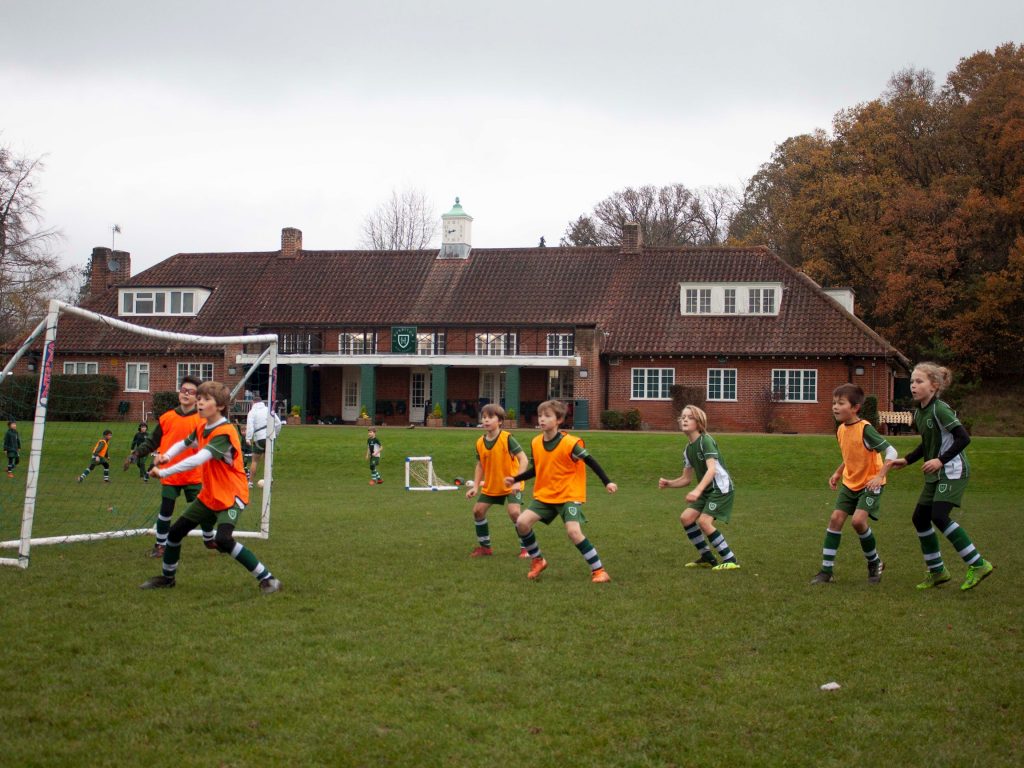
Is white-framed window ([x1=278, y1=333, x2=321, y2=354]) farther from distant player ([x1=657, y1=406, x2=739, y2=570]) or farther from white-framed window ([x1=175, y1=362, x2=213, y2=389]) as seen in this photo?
distant player ([x1=657, y1=406, x2=739, y2=570])

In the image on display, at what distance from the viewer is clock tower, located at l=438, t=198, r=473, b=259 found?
4678 centimetres

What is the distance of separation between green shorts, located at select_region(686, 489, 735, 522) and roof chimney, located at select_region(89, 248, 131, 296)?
4520 cm

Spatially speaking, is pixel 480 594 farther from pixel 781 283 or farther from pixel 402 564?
pixel 781 283

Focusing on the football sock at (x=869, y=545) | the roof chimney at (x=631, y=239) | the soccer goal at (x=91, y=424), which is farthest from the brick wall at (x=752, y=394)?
the football sock at (x=869, y=545)

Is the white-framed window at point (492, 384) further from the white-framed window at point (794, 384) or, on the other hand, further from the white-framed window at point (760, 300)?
the white-framed window at point (794, 384)

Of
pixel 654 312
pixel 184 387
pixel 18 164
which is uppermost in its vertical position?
pixel 18 164

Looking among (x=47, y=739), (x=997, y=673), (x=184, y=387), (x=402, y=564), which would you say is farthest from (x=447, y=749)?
(x=184, y=387)

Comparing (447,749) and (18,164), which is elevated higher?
(18,164)

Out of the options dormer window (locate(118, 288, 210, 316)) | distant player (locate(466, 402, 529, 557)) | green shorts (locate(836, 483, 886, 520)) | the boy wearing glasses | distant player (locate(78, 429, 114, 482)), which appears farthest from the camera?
dormer window (locate(118, 288, 210, 316))

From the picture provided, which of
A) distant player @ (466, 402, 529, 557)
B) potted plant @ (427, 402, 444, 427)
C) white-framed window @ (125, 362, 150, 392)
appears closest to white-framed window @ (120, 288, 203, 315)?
white-framed window @ (125, 362, 150, 392)

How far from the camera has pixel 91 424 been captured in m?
35.1

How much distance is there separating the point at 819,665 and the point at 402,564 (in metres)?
5.00

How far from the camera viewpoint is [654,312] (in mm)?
42312

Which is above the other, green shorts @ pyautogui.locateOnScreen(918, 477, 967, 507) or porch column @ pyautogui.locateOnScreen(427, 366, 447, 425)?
porch column @ pyautogui.locateOnScreen(427, 366, 447, 425)
